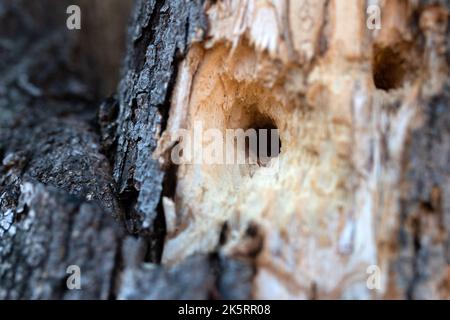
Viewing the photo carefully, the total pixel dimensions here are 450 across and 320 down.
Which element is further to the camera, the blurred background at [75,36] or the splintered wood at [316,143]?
Result: the blurred background at [75,36]

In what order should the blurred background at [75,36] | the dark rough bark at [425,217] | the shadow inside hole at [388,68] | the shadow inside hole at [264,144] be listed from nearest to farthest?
1. the dark rough bark at [425,217]
2. the shadow inside hole at [388,68]
3. the shadow inside hole at [264,144]
4. the blurred background at [75,36]

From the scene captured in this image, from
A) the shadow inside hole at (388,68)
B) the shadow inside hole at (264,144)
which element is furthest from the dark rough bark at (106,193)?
the shadow inside hole at (388,68)

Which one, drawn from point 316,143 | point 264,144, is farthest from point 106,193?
point 316,143

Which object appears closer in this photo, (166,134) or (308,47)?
(308,47)

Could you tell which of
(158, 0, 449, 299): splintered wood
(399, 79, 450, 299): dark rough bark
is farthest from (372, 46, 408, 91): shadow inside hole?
(399, 79, 450, 299): dark rough bark

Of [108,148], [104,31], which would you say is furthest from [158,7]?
[104,31]

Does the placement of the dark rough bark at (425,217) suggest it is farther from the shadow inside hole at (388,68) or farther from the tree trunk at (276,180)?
the shadow inside hole at (388,68)
